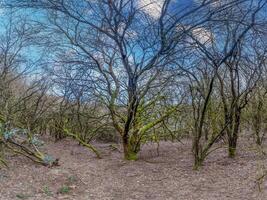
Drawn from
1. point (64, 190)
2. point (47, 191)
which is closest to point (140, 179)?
point (64, 190)

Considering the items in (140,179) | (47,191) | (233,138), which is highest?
(233,138)

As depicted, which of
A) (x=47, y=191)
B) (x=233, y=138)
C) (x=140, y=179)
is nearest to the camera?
(x=47, y=191)

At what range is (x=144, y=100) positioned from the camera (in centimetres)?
1122

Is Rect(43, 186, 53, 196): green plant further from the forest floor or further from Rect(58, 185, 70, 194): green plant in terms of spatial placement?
Rect(58, 185, 70, 194): green plant

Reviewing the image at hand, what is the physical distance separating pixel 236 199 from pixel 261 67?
411cm

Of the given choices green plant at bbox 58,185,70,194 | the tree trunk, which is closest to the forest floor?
green plant at bbox 58,185,70,194

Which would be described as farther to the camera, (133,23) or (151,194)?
(133,23)

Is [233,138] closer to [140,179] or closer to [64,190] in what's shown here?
[140,179]

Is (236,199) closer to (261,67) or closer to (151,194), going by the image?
(151,194)

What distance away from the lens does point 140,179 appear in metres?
8.74

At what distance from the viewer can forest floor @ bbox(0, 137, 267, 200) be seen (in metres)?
7.27

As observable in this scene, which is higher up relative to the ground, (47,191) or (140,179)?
(140,179)

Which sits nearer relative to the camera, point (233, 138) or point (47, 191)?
point (47, 191)

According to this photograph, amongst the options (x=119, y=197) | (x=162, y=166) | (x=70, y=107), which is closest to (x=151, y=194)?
(x=119, y=197)
